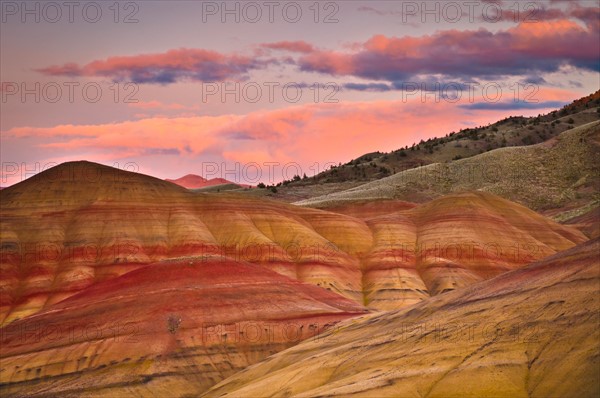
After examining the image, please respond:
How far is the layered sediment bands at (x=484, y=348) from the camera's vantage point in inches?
1609

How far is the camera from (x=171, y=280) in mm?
85938

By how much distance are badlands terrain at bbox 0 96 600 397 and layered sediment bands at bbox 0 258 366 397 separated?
0.51 feet

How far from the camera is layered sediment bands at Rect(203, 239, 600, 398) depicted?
4088 cm

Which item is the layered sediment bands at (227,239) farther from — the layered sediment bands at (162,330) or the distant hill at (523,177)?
Result: the distant hill at (523,177)

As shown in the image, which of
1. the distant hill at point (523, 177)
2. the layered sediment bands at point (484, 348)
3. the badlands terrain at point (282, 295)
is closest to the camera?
the layered sediment bands at point (484, 348)

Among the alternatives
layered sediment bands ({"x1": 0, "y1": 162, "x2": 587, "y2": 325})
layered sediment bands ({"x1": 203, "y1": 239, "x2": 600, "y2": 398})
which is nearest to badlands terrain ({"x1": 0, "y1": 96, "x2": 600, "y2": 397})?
layered sediment bands ({"x1": 203, "y1": 239, "x2": 600, "y2": 398})

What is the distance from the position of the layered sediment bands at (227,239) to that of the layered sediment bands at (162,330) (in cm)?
1162

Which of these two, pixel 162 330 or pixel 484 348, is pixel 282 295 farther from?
pixel 484 348

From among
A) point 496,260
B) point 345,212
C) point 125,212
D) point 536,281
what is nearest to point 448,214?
point 496,260

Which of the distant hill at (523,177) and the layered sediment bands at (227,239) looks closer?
the layered sediment bands at (227,239)

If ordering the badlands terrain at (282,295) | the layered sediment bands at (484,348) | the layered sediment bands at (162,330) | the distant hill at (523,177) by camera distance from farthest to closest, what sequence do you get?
the distant hill at (523,177)
the layered sediment bands at (162,330)
the badlands terrain at (282,295)
the layered sediment bands at (484,348)

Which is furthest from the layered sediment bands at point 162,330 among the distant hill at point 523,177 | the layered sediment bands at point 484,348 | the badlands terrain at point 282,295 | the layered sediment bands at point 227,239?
the distant hill at point 523,177

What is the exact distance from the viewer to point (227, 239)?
351 feet

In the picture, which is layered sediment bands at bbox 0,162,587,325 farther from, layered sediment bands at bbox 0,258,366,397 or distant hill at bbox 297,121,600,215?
distant hill at bbox 297,121,600,215
